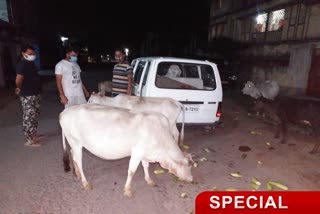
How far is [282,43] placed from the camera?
15.4 metres

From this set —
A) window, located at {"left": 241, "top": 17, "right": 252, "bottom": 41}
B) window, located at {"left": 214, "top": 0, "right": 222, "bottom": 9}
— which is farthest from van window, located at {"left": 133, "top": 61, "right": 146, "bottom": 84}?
window, located at {"left": 214, "top": 0, "right": 222, "bottom": 9}

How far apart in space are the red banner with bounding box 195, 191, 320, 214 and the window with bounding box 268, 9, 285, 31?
1456 cm

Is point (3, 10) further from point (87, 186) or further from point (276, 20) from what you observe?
point (87, 186)

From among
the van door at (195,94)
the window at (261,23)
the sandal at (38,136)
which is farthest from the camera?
the window at (261,23)

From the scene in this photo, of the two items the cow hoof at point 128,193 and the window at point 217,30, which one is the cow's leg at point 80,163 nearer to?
the cow hoof at point 128,193

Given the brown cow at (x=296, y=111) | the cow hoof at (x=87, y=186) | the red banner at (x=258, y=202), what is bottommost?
the red banner at (x=258, y=202)

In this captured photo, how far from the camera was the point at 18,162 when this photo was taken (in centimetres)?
512

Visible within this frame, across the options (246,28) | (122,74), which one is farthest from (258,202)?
(246,28)

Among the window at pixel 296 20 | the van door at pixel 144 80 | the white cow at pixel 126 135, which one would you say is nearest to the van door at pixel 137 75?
the van door at pixel 144 80

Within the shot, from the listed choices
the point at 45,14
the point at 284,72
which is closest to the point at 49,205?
the point at 284,72

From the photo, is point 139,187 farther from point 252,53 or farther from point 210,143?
point 252,53

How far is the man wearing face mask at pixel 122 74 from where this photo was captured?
20.6 ft

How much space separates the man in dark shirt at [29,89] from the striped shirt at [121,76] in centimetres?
174

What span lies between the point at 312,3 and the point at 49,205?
47.9 feet
